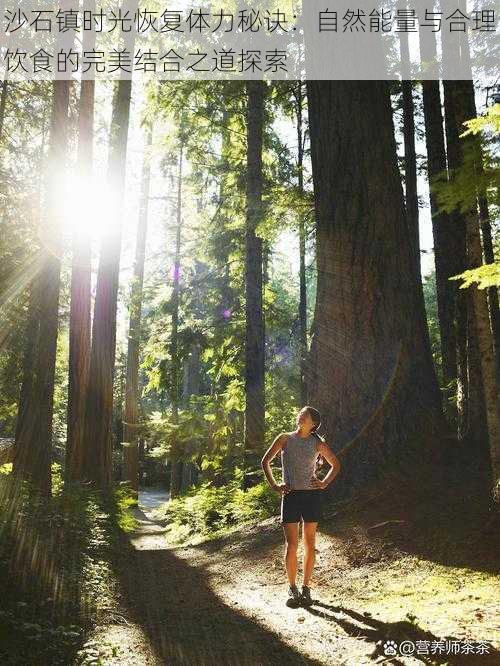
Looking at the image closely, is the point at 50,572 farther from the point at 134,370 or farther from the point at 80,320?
the point at 134,370

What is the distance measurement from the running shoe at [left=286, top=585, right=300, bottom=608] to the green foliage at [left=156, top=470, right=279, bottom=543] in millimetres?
3667

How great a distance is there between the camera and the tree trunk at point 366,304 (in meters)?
7.53

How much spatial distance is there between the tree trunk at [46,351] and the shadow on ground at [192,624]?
4.90m

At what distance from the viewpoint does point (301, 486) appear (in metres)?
5.48

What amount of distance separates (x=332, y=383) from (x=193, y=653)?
452 cm

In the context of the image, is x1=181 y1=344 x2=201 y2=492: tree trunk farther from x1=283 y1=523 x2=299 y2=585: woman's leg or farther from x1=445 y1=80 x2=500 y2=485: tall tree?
x1=283 y1=523 x2=299 y2=585: woman's leg

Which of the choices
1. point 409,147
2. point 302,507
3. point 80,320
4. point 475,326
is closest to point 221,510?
point 80,320

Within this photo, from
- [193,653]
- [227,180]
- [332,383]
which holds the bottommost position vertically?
[193,653]

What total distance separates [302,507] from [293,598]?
0.85 m

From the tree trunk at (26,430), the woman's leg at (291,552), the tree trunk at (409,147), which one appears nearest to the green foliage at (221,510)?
the tree trunk at (26,430)

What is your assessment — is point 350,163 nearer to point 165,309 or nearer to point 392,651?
point 392,651

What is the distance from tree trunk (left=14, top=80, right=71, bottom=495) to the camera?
11484 mm

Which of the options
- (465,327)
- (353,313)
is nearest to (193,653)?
(353,313)

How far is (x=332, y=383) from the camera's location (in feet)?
26.2
